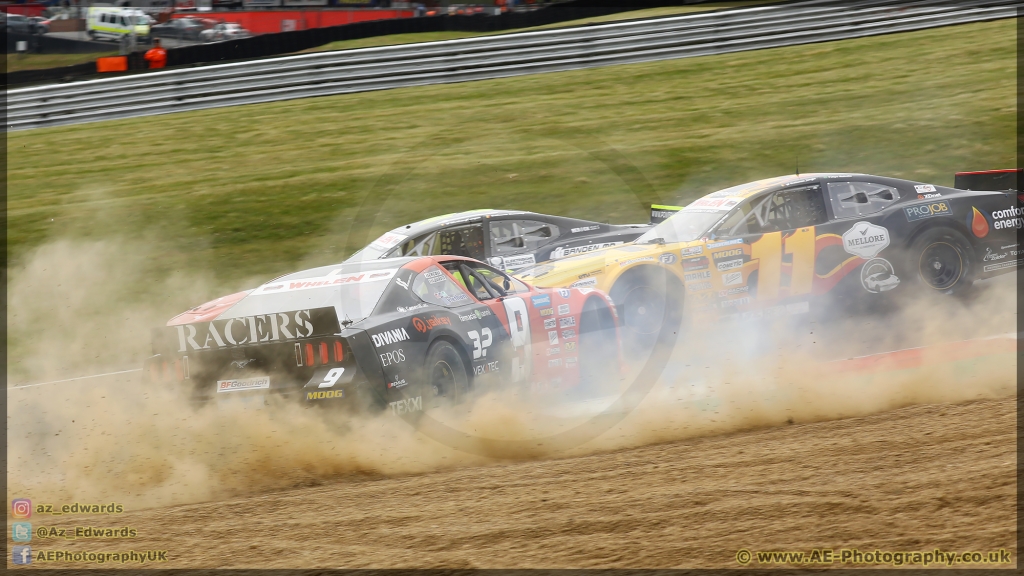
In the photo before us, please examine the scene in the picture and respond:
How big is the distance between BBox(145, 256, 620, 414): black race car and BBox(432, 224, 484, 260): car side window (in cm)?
215

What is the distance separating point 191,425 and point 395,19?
1478cm

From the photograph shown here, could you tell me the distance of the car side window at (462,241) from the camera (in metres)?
9.49

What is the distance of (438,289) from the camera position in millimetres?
6801

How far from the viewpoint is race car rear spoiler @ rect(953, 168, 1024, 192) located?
8.38m

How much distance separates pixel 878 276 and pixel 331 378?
481 cm

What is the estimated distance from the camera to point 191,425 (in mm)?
6207

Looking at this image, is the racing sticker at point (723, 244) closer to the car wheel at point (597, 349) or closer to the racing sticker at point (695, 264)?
the racing sticker at point (695, 264)

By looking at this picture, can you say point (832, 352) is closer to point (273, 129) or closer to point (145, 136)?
point (273, 129)

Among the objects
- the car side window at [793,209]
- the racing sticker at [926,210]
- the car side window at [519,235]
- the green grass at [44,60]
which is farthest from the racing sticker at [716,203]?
the green grass at [44,60]

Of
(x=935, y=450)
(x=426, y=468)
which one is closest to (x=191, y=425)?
(x=426, y=468)

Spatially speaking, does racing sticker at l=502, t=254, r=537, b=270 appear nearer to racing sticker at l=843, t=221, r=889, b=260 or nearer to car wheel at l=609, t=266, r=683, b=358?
car wheel at l=609, t=266, r=683, b=358

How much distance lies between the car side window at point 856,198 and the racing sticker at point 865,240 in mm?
155

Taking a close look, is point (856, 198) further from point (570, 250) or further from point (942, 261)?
point (570, 250)

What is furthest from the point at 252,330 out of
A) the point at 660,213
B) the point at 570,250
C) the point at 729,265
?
the point at 660,213
